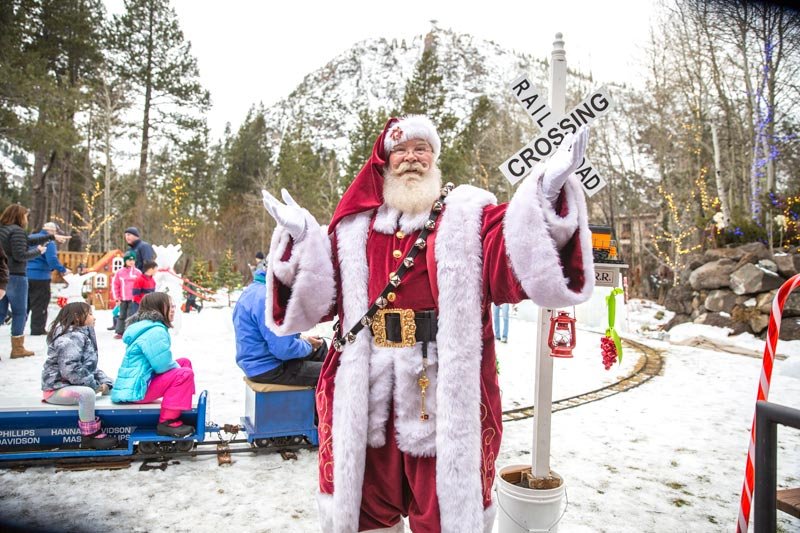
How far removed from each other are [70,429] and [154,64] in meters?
27.8

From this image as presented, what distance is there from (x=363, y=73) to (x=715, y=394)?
132215mm

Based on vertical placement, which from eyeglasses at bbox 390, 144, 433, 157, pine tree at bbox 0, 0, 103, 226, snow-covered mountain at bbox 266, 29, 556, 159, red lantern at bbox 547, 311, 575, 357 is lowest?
red lantern at bbox 547, 311, 575, 357

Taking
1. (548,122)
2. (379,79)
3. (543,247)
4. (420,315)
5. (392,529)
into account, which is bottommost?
(392,529)

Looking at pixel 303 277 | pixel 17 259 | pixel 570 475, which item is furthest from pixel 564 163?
pixel 17 259

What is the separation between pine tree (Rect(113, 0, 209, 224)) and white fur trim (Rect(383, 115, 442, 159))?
83.7ft

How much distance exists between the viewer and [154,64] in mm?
26766

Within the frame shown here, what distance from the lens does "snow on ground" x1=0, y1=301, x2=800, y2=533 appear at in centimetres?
319

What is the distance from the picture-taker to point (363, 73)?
12838cm

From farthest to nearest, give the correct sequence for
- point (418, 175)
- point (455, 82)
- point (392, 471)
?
point (455, 82) → point (418, 175) → point (392, 471)

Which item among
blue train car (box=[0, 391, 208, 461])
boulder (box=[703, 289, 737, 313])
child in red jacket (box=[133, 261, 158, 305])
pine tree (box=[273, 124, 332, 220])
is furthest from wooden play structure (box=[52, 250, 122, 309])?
pine tree (box=[273, 124, 332, 220])

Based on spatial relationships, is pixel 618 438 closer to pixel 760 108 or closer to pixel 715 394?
pixel 715 394

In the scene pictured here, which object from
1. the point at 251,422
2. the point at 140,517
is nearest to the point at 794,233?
the point at 251,422

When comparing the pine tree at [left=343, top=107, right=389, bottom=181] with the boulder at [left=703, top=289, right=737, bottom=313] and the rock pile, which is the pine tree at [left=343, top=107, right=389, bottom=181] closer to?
the rock pile

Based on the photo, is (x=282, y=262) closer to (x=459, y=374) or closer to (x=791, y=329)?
(x=459, y=374)
